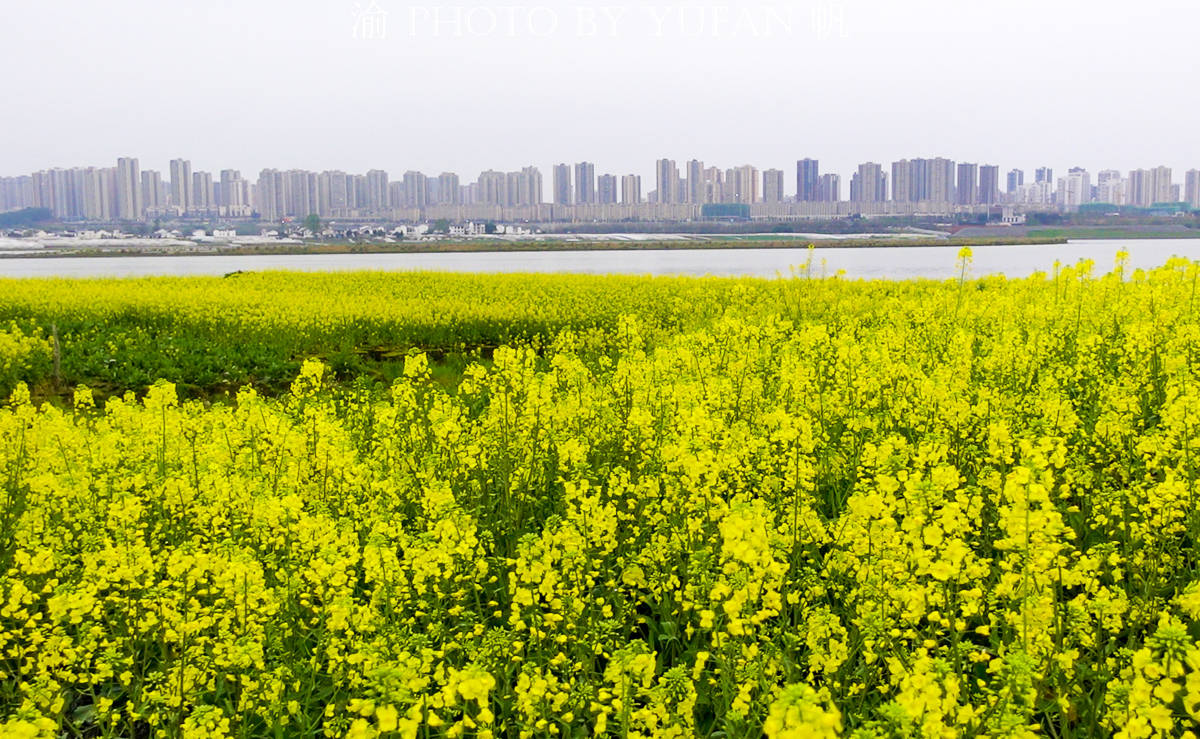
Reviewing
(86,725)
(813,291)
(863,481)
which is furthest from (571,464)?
(813,291)

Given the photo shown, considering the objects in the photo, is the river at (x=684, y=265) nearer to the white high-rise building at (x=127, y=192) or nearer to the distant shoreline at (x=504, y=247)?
the distant shoreline at (x=504, y=247)

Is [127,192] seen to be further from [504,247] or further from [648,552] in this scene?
[648,552]

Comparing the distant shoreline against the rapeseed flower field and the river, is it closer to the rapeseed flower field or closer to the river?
the river

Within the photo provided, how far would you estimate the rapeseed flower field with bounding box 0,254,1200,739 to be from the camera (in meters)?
3.01

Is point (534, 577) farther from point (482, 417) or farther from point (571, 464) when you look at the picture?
point (482, 417)

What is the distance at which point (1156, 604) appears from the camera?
386cm

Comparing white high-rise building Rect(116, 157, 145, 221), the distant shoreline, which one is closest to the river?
the distant shoreline

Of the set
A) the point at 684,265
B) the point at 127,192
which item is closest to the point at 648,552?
the point at 684,265

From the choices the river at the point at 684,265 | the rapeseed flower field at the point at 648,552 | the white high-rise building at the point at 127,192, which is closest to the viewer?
the rapeseed flower field at the point at 648,552

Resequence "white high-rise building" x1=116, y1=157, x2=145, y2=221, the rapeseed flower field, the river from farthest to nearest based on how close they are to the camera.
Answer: "white high-rise building" x1=116, y1=157, x2=145, y2=221, the river, the rapeseed flower field

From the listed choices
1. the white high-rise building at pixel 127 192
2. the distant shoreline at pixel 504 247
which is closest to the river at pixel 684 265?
the distant shoreline at pixel 504 247

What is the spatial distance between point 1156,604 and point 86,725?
4.47m

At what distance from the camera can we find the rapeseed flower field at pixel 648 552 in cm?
301

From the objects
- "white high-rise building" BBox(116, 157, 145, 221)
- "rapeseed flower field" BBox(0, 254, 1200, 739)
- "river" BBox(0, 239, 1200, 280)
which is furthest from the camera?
"white high-rise building" BBox(116, 157, 145, 221)
